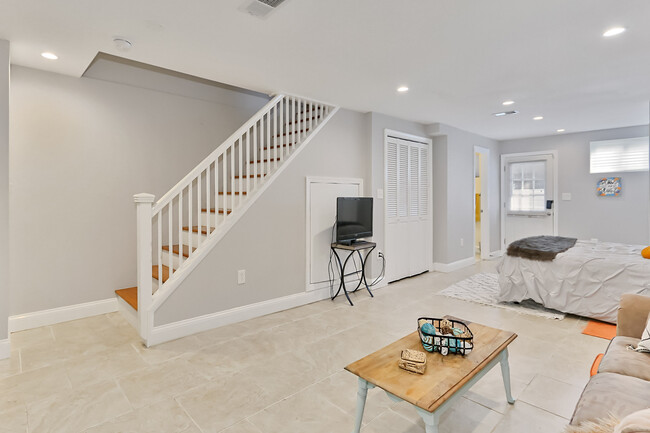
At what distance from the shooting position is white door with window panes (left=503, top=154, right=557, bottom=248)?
263 inches

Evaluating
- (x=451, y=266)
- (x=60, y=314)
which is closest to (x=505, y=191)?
(x=451, y=266)

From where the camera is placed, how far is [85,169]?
3580 millimetres

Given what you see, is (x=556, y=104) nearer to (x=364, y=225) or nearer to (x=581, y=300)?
(x=581, y=300)

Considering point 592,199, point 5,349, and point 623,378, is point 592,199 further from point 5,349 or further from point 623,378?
point 5,349

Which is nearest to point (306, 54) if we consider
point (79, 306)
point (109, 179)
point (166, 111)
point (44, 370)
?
point (166, 111)

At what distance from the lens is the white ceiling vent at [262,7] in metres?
2.08

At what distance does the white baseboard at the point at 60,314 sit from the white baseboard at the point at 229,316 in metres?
1.16

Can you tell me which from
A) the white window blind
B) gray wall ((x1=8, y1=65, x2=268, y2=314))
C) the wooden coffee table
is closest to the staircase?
gray wall ((x1=8, y1=65, x2=268, y2=314))

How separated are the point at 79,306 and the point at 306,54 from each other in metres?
3.37

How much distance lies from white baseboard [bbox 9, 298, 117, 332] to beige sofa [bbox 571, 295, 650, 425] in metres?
4.09

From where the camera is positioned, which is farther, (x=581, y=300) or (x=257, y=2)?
(x=581, y=300)

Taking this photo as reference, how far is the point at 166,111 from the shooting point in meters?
4.08

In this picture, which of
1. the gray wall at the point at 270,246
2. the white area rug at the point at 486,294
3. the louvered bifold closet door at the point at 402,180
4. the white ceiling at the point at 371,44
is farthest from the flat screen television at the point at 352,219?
the white area rug at the point at 486,294

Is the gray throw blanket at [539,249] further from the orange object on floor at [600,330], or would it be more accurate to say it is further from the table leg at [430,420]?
the table leg at [430,420]
